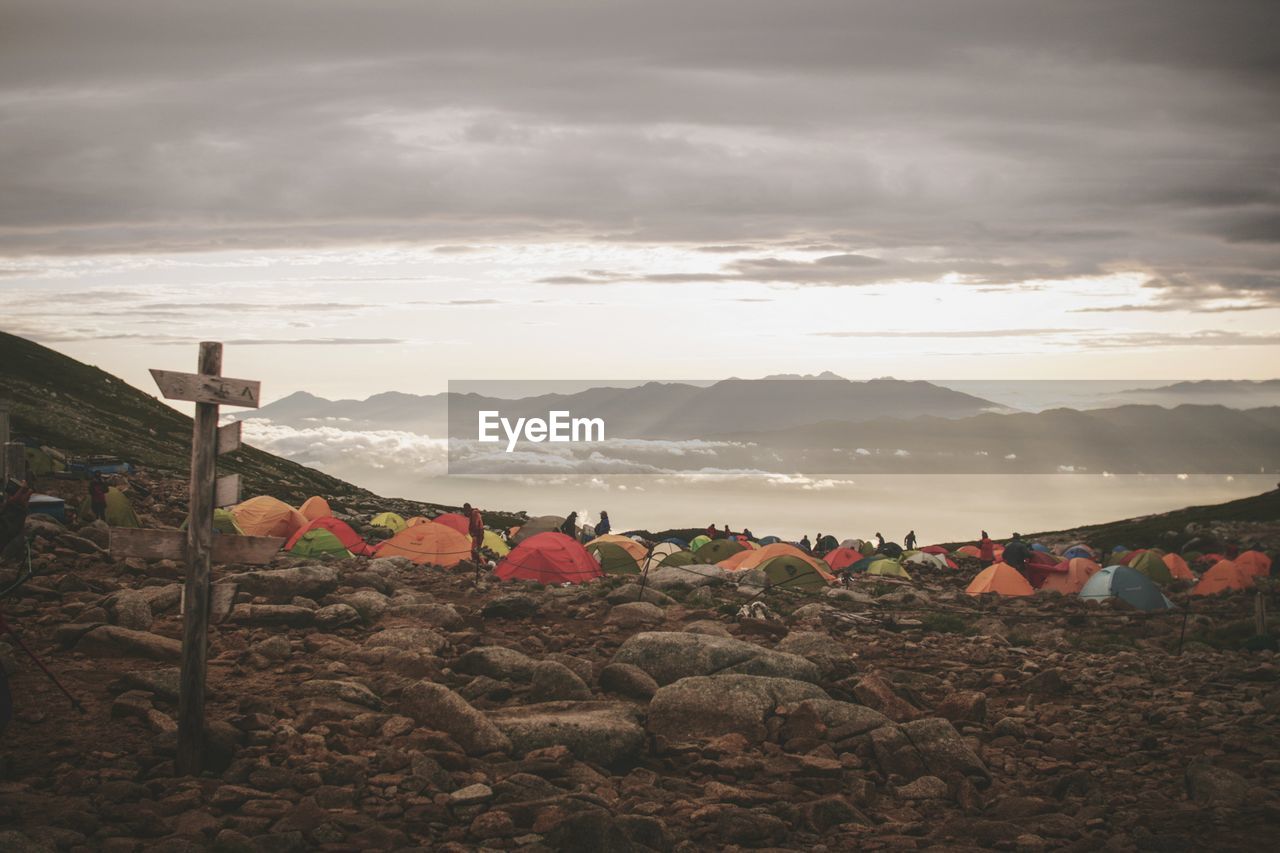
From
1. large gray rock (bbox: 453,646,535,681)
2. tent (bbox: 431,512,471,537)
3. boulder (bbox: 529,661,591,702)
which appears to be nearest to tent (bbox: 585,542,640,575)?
tent (bbox: 431,512,471,537)

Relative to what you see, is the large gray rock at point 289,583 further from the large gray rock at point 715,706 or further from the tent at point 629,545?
the tent at point 629,545

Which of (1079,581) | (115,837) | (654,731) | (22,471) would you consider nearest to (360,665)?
(654,731)

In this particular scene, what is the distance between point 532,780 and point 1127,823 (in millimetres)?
7319

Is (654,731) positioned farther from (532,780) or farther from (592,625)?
(592,625)

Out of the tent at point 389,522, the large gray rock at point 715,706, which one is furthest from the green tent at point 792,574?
the large gray rock at point 715,706

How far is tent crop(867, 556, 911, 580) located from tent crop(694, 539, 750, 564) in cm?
Answer: 666

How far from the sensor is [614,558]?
3716cm

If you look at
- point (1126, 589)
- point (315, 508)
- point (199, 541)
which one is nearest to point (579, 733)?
point (199, 541)

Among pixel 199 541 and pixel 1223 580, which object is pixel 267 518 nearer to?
pixel 199 541

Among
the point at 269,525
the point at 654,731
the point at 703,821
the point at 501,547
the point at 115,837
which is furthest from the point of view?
the point at 501,547

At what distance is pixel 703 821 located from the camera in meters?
11.7

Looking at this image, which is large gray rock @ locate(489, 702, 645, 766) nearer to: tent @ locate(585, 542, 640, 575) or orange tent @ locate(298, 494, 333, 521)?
tent @ locate(585, 542, 640, 575)

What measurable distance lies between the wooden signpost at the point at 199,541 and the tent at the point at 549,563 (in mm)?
17209

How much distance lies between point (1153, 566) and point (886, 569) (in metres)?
11.3
